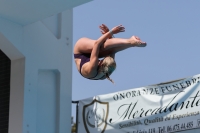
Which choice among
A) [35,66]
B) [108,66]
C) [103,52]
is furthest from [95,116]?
[108,66]

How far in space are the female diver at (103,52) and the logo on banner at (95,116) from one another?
1.96 m

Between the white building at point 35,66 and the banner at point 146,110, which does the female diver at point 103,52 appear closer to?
the white building at point 35,66

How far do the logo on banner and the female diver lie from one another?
6.44ft

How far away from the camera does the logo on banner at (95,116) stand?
7.18 metres

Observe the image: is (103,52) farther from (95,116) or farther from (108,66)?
(95,116)

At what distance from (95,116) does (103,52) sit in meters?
2.23

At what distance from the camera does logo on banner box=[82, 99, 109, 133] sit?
283 inches

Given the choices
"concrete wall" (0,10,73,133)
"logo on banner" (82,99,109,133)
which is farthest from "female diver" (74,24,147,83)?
"logo on banner" (82,99,109,133)

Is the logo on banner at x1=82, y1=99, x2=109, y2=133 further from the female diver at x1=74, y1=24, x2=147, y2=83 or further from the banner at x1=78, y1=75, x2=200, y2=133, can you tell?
the female diver at x1=74, y1=24, x2=147, y2=83

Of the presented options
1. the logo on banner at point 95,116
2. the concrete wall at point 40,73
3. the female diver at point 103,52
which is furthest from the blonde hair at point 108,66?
the logo on banner at point 95,116

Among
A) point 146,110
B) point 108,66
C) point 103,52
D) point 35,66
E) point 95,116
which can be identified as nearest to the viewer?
point 108,66

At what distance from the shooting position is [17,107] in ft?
21.4

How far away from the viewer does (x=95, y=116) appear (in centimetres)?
729

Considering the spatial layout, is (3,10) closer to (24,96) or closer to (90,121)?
(24,96)
